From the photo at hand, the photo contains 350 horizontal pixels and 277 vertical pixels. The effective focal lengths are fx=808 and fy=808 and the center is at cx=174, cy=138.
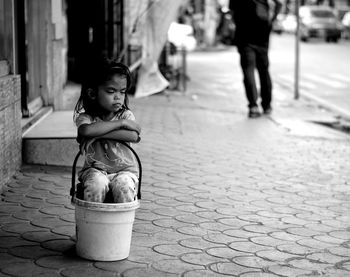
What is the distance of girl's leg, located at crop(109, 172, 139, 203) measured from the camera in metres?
4.60

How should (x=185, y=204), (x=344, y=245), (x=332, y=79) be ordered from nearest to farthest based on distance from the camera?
(x=344, y=245) < (x=185, y=204) < (x=332, y=79)

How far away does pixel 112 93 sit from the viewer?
4.73 m

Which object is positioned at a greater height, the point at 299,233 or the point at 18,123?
the point at 18,123

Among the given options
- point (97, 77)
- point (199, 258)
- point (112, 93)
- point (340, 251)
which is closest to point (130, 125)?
point (112, 93)

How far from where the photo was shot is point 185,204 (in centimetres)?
637

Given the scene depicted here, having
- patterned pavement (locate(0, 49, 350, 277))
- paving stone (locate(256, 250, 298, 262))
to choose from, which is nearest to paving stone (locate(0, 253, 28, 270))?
patterned pavement (locate(0, 49, 350, 277))

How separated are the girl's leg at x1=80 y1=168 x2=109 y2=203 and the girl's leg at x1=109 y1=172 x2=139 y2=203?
0.05 meters

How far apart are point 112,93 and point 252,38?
717 centimetres

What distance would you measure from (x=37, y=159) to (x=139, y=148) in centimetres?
162

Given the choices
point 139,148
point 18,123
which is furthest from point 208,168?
point 18,123

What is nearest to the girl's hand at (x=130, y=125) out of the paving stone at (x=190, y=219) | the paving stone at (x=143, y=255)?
the paving stone at (x=143, y=255)

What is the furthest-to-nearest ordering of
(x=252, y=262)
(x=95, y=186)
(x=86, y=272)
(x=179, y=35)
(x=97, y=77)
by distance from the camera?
(x=179, y=35)
(x=252, y=262)
(x=97, y=77)
(x=95, y=186)
(x=86, y=272)

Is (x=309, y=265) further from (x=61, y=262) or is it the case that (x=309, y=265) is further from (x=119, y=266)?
(x=61, y=262)

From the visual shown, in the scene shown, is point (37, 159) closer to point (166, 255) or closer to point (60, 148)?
point (60, 148)
